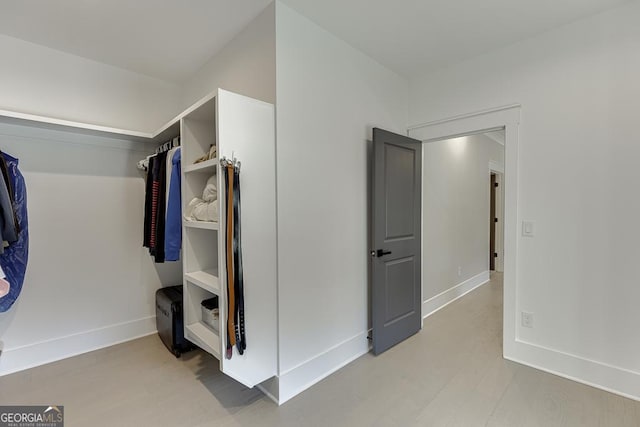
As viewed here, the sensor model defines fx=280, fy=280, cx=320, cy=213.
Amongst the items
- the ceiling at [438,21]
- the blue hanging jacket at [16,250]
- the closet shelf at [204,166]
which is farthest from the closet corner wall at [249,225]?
the blue hanging jacket at [16,250]

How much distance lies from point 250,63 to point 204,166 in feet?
2.93

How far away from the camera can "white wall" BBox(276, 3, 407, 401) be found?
6.35ft

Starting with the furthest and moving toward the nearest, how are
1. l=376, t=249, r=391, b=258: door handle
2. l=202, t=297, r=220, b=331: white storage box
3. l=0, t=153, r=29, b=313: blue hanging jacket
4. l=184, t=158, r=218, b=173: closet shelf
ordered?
l=376, t=249, r=391, b=258: door handle, l=0, t=153, r=29, b=313: blue hanging jacket, l=202, t=297, r=220, b=331: white storage box, l=184, t=158, r=218, b=173: closet shelf

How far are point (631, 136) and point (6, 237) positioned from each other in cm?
443

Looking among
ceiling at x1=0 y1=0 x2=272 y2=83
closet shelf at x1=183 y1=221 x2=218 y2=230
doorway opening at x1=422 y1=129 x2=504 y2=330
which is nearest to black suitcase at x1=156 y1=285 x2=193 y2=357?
closet shelf at x1=183 y1=221 x2=218 y2=230

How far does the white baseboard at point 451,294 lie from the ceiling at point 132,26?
3423mm

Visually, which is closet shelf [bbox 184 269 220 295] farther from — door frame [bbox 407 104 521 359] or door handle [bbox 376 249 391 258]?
door frame [bbox 407 104 521 359]

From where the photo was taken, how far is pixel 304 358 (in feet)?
6.74

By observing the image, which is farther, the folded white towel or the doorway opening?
the doorway opening

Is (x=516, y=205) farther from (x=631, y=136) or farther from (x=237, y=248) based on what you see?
(x=237, y=248)

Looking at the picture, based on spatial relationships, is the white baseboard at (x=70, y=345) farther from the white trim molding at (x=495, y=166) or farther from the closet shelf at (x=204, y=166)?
the white trim molding at (x=495, y=166)

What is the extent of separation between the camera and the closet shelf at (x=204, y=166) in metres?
1.72

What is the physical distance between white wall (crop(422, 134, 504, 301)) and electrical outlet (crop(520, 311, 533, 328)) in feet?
3.61

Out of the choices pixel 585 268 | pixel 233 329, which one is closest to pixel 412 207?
pixel 585 268
